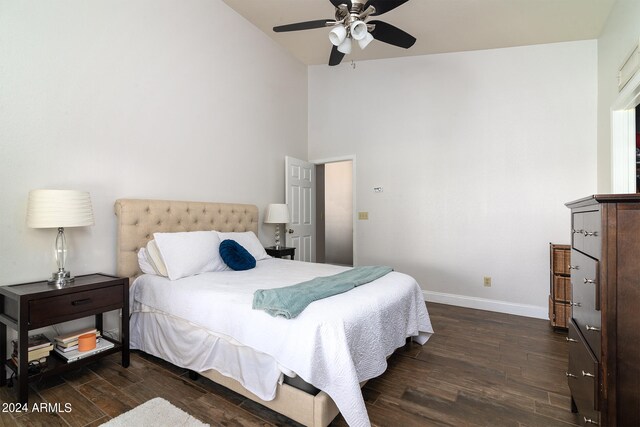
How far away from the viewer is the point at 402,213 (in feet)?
14.3

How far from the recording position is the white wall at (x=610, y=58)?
8.04 feet

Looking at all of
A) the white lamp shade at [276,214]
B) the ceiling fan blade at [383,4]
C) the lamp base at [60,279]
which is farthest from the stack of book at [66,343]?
the ceiling fan blade at [383,4]

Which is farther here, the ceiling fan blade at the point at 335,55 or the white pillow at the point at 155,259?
the ceiling fan blade at the point at 335,55

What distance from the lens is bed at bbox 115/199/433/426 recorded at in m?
1.55

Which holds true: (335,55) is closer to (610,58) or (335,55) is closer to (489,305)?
(610,58)

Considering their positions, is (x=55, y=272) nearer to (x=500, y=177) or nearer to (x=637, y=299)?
(x=637, y=299)

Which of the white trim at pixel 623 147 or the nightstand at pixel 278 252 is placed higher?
the white trim at pixel 623 147

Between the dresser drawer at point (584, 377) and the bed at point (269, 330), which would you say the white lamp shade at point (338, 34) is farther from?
the dresser drawer at point (584, 377)

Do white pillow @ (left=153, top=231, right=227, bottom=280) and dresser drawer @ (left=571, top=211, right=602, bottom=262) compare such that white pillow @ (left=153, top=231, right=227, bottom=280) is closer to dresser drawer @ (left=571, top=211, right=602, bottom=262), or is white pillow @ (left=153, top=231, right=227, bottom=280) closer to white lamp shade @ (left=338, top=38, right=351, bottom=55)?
white lamp shade @ (left=338, top=38, right=351, bottom=55)

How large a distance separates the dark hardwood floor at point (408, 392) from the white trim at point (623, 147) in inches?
60.5

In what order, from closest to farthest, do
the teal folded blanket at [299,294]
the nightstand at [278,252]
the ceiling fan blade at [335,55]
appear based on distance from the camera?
the teal folded blanket at [299,294] → the ceiling fan blade at [335,55] → the nightstand at [278,252]

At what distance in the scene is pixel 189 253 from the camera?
8.60 ft

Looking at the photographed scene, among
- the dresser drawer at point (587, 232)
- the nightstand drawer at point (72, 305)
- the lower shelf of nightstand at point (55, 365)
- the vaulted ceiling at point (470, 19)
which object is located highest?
the vaulted ceiling at point (470, 19)

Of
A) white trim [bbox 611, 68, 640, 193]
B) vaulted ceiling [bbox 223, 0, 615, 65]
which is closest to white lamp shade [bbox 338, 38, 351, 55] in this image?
vaulted ceiling [bbox 223, 0, 615, 65]
